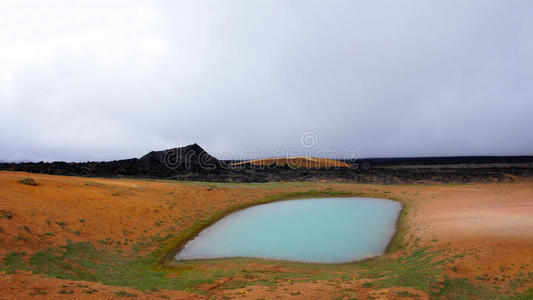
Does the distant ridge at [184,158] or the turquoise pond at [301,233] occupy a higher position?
the distant ridge at [184,158]

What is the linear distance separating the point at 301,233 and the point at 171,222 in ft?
27.9

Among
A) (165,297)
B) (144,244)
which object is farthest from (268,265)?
(144,244)

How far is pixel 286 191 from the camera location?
1060 inches

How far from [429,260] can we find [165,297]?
9.53 m

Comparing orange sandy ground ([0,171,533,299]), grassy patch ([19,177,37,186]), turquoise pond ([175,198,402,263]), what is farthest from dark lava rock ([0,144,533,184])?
turquoise pond ([175,198,402,263])

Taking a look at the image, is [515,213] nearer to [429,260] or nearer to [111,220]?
[429,260]

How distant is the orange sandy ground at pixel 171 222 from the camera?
23.3 feet

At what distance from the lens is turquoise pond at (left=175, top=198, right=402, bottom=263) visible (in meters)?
12.2

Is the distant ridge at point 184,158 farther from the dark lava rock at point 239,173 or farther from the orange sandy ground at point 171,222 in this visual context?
the orange sandy ground at point 171,222

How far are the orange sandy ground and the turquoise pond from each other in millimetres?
1847

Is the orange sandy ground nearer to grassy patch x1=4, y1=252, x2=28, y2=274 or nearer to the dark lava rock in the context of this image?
grassy patch x1=4, y1=252, x2=28, y2=274

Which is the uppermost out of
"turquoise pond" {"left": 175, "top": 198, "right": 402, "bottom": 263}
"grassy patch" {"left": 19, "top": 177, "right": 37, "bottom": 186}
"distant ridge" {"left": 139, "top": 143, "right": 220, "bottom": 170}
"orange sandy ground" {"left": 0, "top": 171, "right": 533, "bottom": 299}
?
"distant ridge" {"left": 139, "top": 143, "right": 220, "bottom": 170}

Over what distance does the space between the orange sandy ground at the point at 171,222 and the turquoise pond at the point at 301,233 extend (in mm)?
1847

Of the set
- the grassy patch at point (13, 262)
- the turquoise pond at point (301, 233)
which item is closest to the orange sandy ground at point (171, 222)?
the grassy patch at point (13, 262)
